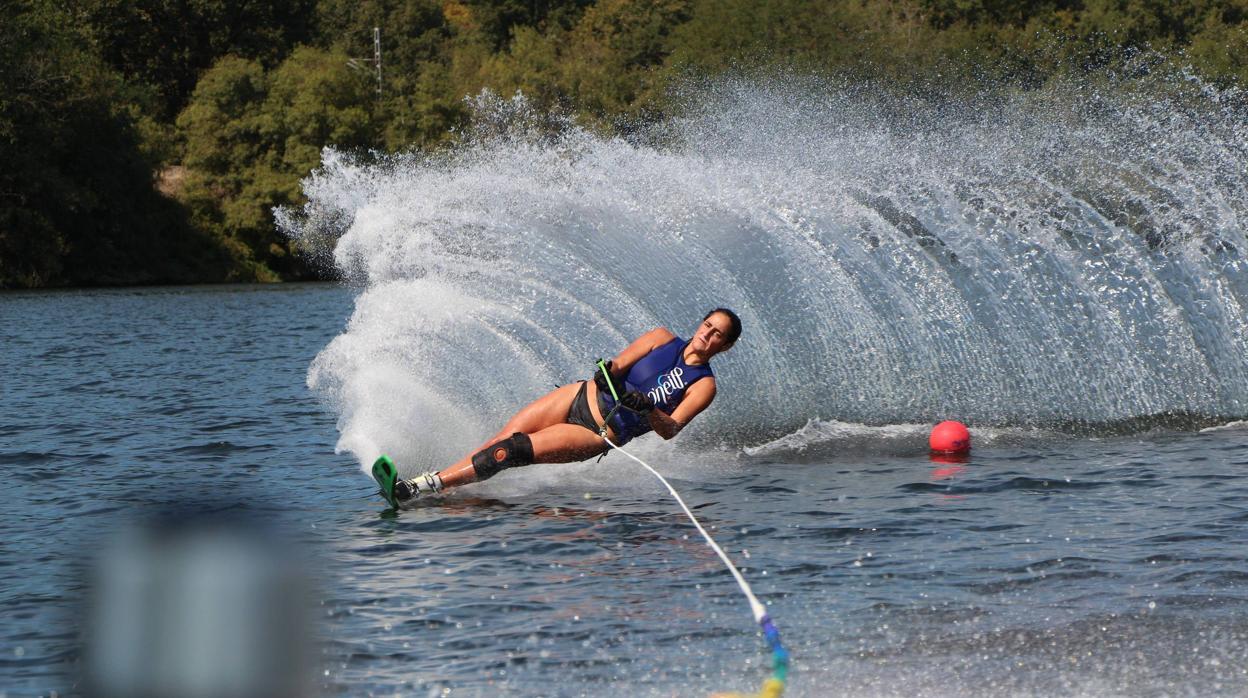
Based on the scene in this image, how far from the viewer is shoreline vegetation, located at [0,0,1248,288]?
49250 millimetres

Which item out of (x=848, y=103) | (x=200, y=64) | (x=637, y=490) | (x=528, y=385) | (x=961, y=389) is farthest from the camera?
(x=200, y=64)

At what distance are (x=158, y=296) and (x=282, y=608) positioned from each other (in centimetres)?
4190

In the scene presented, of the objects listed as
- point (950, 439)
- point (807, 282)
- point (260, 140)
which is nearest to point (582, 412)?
point (950, 439)

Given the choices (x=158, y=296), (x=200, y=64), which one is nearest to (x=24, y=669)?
(x=158, y=296)

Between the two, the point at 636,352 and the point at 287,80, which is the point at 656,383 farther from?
the point at 287,80

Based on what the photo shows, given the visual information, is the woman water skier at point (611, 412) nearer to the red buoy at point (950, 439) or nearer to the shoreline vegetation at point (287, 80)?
the red buoy at point (950, 439)

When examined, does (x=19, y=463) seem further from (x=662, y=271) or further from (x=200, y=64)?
(x=200, y=64)

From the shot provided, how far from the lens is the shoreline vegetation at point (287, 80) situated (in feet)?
162

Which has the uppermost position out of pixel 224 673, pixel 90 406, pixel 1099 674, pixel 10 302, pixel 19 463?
pixel 10 302

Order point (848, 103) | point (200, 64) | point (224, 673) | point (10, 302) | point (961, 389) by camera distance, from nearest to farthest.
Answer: point (224, 673)
point (961, 389)
point (10, 302)
point (848, 103)
point (200, 64)

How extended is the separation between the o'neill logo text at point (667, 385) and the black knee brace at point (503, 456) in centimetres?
84

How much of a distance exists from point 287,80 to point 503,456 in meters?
53.6

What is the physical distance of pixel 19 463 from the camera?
11703 mm

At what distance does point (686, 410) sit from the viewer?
9.19 m
